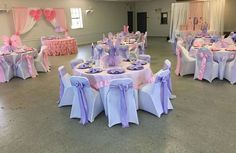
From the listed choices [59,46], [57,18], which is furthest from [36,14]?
[59,46]

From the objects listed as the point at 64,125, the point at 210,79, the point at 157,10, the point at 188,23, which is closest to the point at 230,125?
the point at 210,79

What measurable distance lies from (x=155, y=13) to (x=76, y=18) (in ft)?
21.7

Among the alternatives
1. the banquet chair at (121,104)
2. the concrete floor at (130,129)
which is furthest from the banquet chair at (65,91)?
the banquet chair at (121,104)

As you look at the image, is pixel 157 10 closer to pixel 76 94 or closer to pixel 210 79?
pixel 210 79

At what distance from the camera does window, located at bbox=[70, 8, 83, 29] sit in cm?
1272

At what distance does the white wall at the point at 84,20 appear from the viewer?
384 inches

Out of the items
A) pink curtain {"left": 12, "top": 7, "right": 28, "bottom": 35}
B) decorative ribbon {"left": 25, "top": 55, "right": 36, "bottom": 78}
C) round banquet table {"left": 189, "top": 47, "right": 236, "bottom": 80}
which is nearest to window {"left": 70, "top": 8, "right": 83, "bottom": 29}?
pink curtain {"left": 12, "top": 7, "right": 28, "bottom": 35}

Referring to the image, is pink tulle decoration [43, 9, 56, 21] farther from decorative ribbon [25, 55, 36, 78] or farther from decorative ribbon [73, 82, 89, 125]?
decorative ribbon [73, 82, 89, 125]

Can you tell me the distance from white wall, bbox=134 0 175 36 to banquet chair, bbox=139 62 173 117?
43.7ft

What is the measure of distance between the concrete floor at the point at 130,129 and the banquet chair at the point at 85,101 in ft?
0.39

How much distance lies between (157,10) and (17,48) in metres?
12.3

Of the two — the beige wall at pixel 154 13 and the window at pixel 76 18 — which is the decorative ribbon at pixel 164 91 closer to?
the window at pixel 76 18

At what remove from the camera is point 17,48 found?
637cm

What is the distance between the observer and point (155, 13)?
16.3m
